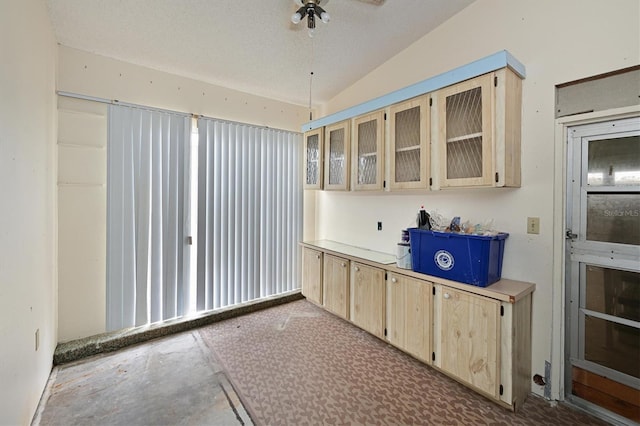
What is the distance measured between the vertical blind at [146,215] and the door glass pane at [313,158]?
4.70 feet

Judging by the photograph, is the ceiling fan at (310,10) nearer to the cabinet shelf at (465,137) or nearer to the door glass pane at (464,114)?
the door glass pane at (464,114)

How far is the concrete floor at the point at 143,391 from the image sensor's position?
5.72 ft

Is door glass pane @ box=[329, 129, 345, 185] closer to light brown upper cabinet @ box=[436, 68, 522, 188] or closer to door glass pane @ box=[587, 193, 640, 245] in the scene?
light brown upper cabinet @ box=[436, 68, 522, 188]

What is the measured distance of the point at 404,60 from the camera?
110 inches

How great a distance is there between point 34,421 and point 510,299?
3.09m

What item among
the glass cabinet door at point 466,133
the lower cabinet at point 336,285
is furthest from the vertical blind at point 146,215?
the glass cabinet door at point 466,133

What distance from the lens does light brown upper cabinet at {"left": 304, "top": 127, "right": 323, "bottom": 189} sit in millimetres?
3346

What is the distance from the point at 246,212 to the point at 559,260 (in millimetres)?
2959

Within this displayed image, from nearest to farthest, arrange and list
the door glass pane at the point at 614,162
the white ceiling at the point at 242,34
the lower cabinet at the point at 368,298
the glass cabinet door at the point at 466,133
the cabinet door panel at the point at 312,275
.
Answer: the door glass pane at the point at 614,162 → the glass cabinet door at the point at 466,133 → the white ceiling at the point at 242,34 → the lower cabinet at the point at 368,298 → the cabinet door panel at the point at 312,275

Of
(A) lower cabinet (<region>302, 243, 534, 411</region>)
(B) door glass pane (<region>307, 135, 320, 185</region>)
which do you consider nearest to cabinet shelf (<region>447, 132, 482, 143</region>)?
(A) lower cabinet (<region>302, 243, 534, 411</region>)

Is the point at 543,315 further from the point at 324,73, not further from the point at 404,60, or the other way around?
the point at 324,73

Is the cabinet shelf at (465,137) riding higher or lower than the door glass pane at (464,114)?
A: lower

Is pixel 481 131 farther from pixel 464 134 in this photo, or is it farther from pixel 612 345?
pixel 612 345

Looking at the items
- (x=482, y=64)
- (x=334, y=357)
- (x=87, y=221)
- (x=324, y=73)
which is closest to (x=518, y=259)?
(x=482, y=64)
